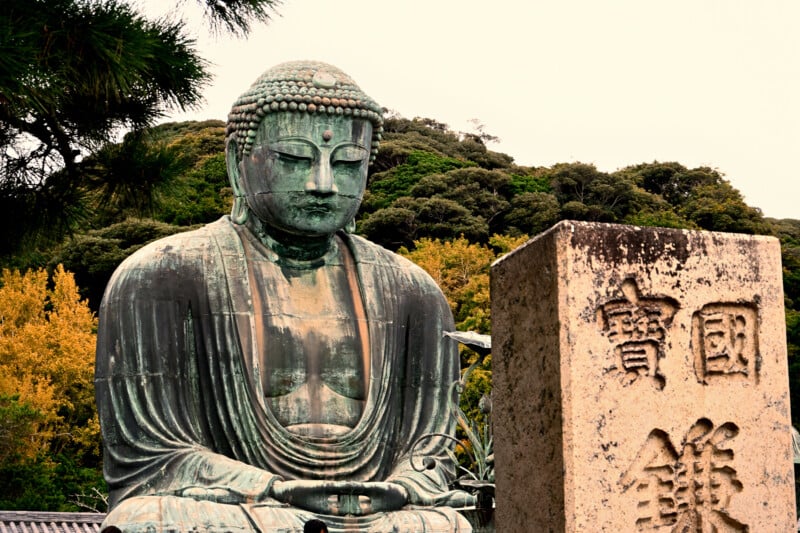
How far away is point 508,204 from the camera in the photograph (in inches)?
1561

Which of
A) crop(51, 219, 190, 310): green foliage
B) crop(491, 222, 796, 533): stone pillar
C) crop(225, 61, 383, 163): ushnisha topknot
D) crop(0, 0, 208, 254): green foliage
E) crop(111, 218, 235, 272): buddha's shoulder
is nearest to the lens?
crop(491, 222, 796, 533): stone pillar

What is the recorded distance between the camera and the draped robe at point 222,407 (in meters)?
7.29

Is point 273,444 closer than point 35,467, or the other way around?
point 273,444

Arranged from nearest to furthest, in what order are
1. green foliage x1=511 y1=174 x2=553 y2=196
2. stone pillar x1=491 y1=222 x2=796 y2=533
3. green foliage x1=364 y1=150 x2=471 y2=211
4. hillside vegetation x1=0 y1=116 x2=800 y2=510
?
stone pillar x1=491 y1=222 x2=796 y2=533
hillside vegetation x1=0 y1=116 x2=800 y2=510
green foliage x1=364 y1=150 x2=471 y2=211
green foliage x1=511 y1=174 x2=553 y2=196

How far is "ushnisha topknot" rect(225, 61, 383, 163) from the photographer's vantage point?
8.07 meters

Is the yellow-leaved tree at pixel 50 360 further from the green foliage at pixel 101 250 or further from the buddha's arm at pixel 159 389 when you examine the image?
the buddha's arm at pixel 159 389

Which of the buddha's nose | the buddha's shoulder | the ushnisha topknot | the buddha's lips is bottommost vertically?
the buddha's shoulder

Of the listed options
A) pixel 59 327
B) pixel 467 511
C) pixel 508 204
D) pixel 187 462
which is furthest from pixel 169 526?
pixel 508 204

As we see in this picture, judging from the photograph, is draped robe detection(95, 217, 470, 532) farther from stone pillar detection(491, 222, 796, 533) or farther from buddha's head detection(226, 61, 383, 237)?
stone pillar detection(491, 222, 796, 533)

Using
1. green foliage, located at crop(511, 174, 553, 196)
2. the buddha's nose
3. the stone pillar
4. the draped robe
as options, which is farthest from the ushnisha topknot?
green foliage, located at crop(511, 174, 553, 196)

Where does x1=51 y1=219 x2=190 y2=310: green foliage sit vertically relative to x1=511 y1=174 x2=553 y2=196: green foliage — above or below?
below

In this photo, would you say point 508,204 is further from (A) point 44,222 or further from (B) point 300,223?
(B) point 300,223

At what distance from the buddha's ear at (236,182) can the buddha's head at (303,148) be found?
0.12 meters

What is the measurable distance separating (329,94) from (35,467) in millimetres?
19197
